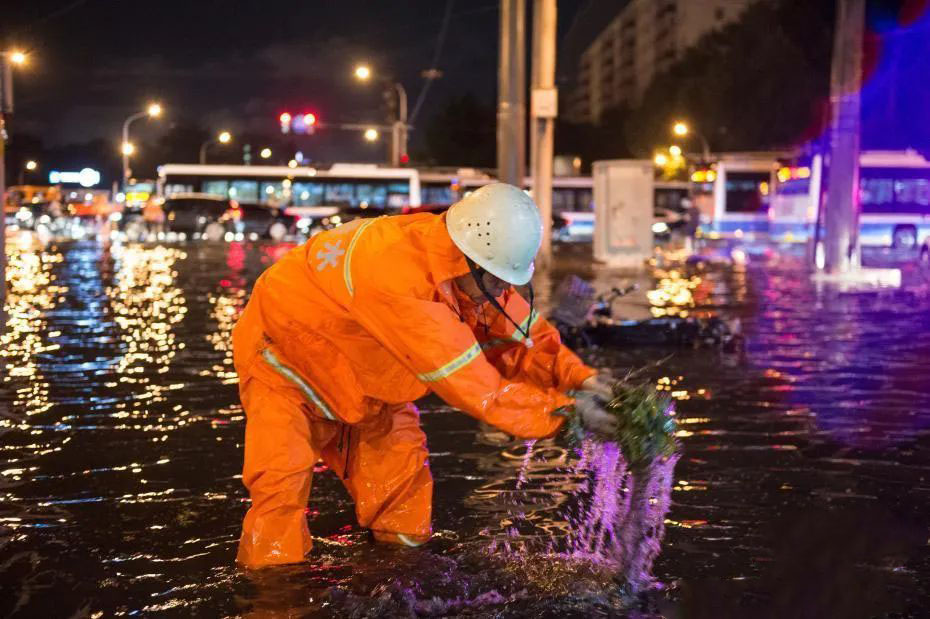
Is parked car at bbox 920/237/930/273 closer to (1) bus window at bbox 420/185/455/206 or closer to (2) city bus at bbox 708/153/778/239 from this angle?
(2) city bus at bbox 708/153/778/239

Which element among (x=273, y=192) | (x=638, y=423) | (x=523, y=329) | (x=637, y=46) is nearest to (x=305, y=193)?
(x=273, y=192)

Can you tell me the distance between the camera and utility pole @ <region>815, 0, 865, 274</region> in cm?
2142

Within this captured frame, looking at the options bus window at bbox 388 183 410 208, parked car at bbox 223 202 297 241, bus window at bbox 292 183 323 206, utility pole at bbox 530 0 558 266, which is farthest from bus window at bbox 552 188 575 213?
utility pole at bbox 530 0 558 266

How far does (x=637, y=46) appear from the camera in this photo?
450 ft

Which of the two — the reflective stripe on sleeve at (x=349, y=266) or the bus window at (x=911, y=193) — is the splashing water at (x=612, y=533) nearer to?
the reflective stripe on sleeve at (x=349, y=266)

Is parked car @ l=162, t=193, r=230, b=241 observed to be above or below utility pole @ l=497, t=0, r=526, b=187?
below

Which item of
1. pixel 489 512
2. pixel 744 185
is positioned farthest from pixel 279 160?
pixel 489 512

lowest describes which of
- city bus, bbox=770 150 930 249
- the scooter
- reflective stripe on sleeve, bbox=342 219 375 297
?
the scooter

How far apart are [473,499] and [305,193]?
46922 mm

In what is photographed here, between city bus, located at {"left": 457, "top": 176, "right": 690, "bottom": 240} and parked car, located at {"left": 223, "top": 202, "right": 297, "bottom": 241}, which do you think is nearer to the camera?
parked car, located at {"left": 223, "top": 202, "right": 297, "bottom": 241}

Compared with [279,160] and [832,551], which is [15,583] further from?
[279,160]

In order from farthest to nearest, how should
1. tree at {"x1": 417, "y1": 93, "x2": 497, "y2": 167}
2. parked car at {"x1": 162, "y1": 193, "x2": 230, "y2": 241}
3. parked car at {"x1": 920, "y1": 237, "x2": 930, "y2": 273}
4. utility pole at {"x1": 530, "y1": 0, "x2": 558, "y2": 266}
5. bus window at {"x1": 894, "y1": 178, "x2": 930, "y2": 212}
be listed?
1. tree at {"x1": 417, "y1": 93, "x2": 497, "y2": 167}
2. parked car at {"x1": 162, "y1": 193, "x2": 230, "y2": 241}
3. bus window at {"x1": 894, "y1": 178, "x2": 930, "y2": 212}
4. parked car at {"x1": 920, "y1": 237, "x2": 930, "y2": 273}
5. utility pole at {"x1": 530, "y1": 0, "x2": 558, "y2": 266}

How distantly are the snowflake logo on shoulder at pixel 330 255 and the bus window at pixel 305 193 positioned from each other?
48.1 meters

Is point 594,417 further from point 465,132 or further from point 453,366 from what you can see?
point 465,132
